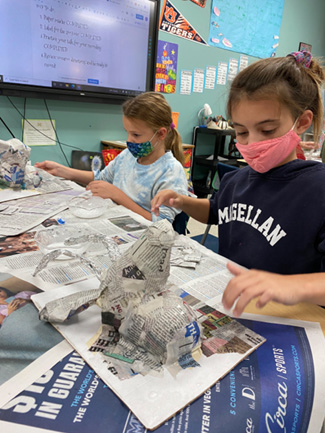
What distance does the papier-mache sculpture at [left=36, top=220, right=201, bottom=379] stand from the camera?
0.41m

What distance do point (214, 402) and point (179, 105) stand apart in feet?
8.39

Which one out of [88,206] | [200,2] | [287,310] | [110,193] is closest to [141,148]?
[110,193]

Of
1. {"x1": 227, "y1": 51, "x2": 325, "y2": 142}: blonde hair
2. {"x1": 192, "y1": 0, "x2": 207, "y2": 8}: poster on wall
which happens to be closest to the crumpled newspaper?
{"x1": 227, "y1": 51, "x2": 325, "y2": 142}: blonde hair

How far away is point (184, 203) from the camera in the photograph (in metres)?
0.97

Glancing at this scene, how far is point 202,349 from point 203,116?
2.67 m

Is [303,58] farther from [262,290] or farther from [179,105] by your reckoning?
[179,105]

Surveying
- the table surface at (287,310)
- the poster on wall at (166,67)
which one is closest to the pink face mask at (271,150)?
the table surface at (287,310)

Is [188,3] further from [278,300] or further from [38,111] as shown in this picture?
[278,300]

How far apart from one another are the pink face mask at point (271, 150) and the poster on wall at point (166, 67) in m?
1.84

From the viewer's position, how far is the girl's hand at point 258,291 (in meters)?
0.41

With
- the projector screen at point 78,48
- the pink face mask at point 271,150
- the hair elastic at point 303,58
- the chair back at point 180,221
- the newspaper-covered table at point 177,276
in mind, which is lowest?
the chair back at point 180,221

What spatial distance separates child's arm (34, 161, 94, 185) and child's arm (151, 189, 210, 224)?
0.69 m

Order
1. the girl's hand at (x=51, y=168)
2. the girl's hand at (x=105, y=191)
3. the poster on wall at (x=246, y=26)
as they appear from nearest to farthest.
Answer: the girl's hand at (x=105, y=191)
the girl's hand at (x=51, y=168)
the poster on wall at (x=246, y=26)

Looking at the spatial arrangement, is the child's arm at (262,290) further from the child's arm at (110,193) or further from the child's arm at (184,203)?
the child's arm at (110,193)
